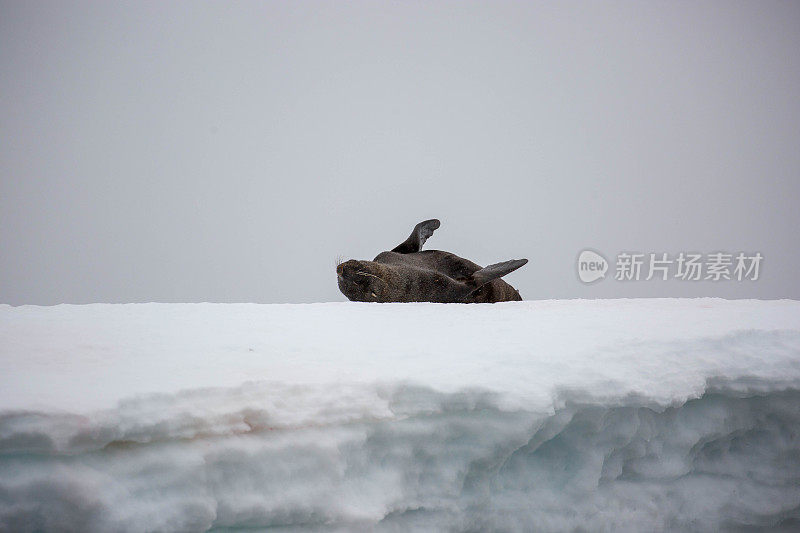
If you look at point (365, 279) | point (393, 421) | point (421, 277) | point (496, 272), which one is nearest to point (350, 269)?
point (365, 279)

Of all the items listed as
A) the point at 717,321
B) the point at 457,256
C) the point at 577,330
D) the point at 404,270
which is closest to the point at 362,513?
the point at 577,330

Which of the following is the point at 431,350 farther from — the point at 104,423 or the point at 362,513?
the point at 104,423

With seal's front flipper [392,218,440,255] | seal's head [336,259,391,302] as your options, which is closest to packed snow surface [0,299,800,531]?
seal's head [336,259,391,302]

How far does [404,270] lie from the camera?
166 inches

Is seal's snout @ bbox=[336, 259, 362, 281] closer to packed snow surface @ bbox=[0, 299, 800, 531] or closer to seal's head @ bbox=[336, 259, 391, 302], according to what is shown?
seal's head @ bbox=[336, 259, 391, 302]

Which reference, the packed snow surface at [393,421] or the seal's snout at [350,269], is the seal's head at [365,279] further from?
the packed snow surface at [393,421]

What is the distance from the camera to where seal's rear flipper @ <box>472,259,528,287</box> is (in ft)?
13.9

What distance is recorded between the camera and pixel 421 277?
4.29 m

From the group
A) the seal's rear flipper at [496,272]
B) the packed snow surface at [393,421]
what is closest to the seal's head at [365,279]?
the seal's rear flipper at [496,272]

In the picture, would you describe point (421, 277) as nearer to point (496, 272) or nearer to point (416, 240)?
point (496, 272)

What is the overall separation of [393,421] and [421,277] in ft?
8.70

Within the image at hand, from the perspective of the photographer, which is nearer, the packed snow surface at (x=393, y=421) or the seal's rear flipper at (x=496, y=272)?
the packed snow surface at (x=393, y=421)

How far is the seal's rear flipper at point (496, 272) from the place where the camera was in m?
4.25

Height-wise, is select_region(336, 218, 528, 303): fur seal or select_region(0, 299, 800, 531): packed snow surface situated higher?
select_region(336, 218, 528, 303): fur seal
